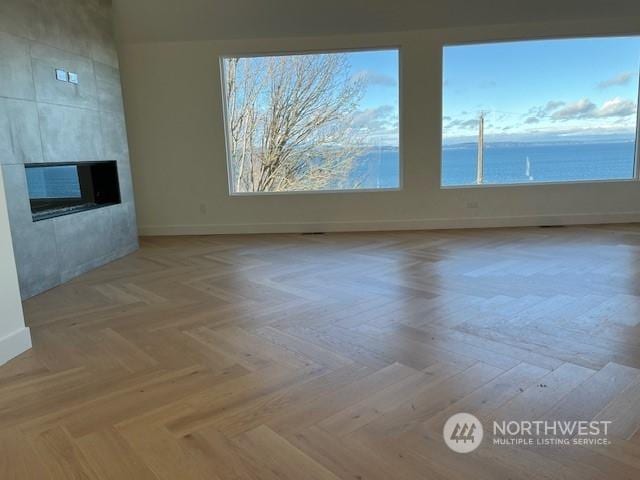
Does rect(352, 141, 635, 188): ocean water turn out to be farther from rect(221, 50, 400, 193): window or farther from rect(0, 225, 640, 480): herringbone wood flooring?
rect(0, 225, 640, 480): herringbone wood flooring

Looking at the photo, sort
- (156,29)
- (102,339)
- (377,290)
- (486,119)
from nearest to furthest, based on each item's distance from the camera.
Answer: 1. (102,339)
2. (377,290)
3. (156,29)
4. (486,119)

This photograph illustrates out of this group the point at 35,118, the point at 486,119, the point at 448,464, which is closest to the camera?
the point at 448,464

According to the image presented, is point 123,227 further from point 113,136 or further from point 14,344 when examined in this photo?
point 14,344

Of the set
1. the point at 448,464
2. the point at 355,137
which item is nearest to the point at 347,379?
the point at 448,464

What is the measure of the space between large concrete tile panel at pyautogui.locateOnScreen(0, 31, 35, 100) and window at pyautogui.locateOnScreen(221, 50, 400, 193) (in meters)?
2.55

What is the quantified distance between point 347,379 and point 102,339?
146cm

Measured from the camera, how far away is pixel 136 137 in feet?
19.6

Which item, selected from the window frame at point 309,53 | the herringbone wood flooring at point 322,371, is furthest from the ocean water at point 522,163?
the herringbone wood flooring at point 322,371

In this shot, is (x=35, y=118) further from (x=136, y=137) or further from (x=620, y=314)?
(x=620, y=314)

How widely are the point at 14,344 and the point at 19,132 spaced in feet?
5.93

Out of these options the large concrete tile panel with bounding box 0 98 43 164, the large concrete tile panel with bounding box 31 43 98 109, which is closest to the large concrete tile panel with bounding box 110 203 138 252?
the large concrete tile panel with bounding box 31 43 98 109

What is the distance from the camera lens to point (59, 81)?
13.0 feet

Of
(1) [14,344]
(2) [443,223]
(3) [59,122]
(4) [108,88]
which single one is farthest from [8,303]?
(2) [443,223]

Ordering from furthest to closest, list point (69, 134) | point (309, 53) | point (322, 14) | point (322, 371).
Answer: point (309, 53) < point (322, 14) < point (69, 134) < point (322, 371)
